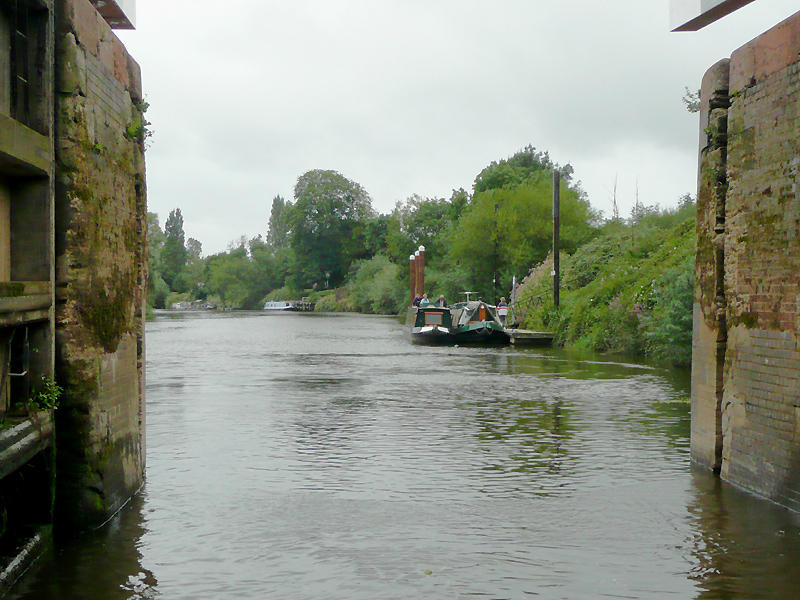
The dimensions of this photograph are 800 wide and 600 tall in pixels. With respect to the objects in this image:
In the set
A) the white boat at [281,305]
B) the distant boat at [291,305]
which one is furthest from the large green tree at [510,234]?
the white boat at [281,305]

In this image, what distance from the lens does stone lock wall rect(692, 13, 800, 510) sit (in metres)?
7.36

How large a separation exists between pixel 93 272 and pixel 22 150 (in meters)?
1.36

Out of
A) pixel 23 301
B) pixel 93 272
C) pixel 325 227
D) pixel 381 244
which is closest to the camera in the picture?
pixel 23 301

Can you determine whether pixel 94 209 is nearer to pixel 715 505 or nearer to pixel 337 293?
pixel 715 505

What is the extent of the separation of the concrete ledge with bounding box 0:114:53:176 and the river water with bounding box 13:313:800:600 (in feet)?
9.03

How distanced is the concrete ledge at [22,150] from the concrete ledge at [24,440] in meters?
1.72

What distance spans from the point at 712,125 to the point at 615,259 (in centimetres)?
2683

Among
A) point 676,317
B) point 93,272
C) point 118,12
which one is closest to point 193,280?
point 676,317

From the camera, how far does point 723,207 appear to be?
8.77m

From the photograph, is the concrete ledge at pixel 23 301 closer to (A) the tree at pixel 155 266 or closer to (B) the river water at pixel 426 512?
(B) the river water at pixel 426 512

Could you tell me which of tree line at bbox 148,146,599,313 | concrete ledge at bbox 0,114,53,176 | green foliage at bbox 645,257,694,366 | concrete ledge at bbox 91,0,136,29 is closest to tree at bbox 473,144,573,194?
tree line at bbox 148,146,599,313

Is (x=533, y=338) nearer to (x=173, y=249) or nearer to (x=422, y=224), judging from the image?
(x=422, y=224)

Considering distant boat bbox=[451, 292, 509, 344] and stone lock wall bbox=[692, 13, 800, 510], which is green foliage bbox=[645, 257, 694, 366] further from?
stone lock wall bbox=[692, 13, 800, 510]

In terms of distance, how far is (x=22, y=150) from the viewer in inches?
232
